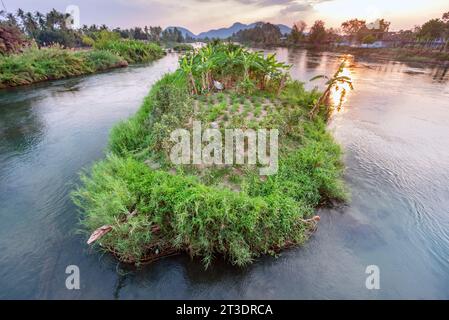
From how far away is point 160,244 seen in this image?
11.7 feet

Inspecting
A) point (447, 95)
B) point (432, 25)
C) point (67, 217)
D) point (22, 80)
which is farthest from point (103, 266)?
point (432, 25)

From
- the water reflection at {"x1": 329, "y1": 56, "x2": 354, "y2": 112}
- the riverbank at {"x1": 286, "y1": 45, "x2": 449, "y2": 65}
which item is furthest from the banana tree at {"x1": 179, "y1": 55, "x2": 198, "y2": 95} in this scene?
the riverbank at {"x1": 286, "y1": 45, "x2": 449, "y2": 65}

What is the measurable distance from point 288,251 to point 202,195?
173cm

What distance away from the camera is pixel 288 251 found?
379 cm

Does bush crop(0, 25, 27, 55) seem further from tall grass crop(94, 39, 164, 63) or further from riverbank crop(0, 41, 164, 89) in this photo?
tall grass crop(94, 39, 164, 63)

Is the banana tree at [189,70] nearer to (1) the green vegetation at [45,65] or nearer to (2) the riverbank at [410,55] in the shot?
(1) the green vegetation at [45,65]

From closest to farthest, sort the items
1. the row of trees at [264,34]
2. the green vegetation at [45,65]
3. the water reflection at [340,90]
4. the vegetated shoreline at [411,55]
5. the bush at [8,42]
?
the water reflection at [340,90]
the green vegetation at [45,65]
the bush at [8,42]
the vegetated shoreline at [411,55]
the row of trees at [264,34]

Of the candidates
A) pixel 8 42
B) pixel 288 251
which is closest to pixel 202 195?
pixel 288 251

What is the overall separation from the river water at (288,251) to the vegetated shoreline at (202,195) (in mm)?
278

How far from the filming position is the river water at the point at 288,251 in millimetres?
3344

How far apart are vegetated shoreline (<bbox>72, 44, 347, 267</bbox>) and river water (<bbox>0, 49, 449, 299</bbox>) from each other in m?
0.28

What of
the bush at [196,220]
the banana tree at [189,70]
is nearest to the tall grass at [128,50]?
the banana tree at [189,70]

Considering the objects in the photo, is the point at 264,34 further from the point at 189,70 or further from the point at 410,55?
the point at 189,70

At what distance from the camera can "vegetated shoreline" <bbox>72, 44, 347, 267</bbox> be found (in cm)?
339
